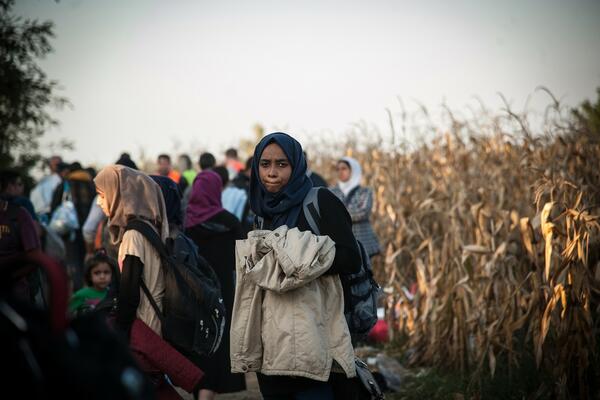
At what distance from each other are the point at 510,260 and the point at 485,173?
6.92 ft

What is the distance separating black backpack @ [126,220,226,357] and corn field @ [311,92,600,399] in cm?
262

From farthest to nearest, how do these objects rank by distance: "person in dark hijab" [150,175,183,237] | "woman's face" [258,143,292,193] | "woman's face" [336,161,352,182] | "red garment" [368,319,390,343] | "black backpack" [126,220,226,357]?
"woman's face" [336,161,352,182], "red garment" [368,319,390,343], "person in dark hijab" [150,175,183,237], "black backpack" [126,220,226,357], "woman's face" [258,143,292,193]

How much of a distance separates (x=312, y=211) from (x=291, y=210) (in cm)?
12

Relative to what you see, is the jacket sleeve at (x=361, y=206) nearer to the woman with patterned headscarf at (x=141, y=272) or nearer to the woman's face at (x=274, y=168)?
the woman with patterned headscarf at (x=141, y=272)

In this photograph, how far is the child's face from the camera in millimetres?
6469

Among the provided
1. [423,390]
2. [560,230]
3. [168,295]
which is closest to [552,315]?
[560,230]

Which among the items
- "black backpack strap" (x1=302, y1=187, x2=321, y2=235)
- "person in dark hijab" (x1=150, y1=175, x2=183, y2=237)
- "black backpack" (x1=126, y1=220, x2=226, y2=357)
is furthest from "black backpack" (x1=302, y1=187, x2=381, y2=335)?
"person in dark hijab" (x1=150, y1=175, x2=183, y2=237)

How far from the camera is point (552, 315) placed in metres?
5.27

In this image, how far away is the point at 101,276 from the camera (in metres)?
6.49

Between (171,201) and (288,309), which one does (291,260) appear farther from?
(171,201)

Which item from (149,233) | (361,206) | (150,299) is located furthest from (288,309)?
(361,206)

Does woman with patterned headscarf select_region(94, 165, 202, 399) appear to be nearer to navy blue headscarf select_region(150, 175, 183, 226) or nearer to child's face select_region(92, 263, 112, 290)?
navy blue headscarf select_region(150, 175, 183, 226)

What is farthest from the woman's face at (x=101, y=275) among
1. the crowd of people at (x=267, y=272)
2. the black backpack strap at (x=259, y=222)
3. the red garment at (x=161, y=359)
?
the black backpack strap at (x=259, y=222)

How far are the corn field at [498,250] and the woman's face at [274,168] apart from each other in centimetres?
246
